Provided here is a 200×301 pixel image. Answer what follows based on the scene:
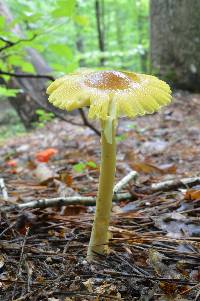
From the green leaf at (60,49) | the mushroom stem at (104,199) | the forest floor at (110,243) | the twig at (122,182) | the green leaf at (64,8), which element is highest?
the green leaf at (64,8)

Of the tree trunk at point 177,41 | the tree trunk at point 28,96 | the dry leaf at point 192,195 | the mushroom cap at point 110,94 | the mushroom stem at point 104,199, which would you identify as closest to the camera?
the mushroom cap at point 110,94

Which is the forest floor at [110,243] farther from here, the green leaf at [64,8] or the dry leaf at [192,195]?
the green leaf at [64,8]

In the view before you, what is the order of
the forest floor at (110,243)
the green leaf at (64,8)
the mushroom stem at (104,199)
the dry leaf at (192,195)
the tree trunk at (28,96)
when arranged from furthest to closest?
the tree trunk at (28,96)
the dry leaf at (192,195)
the green leaf at (64,8)
the mushroom stem at (104,199)
the forest floor at (110,243)

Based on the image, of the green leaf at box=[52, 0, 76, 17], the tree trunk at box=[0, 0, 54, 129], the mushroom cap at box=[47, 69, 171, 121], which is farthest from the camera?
the tree trunk at box=[0, 0, 54, 129]

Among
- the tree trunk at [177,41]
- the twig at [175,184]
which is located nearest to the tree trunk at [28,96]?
the tree trunk at [177,41]

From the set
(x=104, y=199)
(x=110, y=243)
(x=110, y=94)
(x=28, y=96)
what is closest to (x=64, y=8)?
(x=110, y=94)

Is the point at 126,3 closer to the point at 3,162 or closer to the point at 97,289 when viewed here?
the point at 3,162

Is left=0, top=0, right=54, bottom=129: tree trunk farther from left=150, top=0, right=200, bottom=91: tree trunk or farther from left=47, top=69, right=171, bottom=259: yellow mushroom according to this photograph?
left=47, top=69, right=171, bottom=259: yellow mushroom

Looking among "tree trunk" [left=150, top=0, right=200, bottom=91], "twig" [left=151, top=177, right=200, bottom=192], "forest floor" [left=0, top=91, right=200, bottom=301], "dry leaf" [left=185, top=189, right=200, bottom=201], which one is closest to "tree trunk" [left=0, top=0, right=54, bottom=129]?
"tree trunk" [left=150, top=0, right=200, bottom=91]
